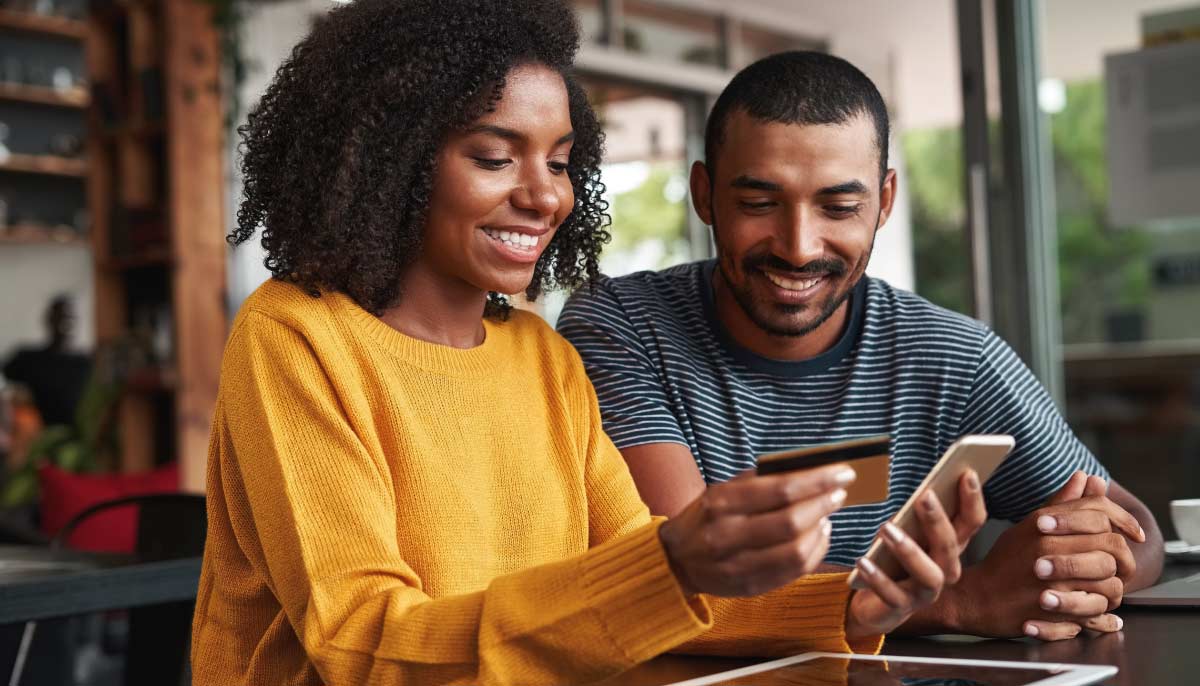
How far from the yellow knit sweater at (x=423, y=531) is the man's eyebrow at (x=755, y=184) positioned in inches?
12.4

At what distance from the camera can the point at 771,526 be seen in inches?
34.7

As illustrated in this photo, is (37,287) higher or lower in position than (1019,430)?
higher

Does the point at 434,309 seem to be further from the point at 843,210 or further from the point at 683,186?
the point at 683,186

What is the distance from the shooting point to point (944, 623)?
1.26 m

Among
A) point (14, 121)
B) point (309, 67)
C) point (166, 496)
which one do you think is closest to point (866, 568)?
point (309, 67)

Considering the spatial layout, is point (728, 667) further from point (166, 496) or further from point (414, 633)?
point (166, 496)

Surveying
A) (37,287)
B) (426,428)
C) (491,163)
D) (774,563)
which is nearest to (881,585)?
(774,563)

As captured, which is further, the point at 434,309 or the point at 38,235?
the point at 38,235

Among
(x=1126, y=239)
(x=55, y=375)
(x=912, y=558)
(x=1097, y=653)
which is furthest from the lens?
(x=55, y=375)

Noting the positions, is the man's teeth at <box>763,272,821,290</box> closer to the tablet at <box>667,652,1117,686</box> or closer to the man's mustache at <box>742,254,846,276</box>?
the man's mustache at <box>742,254,846,276</box>

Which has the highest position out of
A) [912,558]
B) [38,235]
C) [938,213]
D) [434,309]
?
[38,235]

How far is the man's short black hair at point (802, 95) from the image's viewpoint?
1.54 metres

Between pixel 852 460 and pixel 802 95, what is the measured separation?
0.76 m

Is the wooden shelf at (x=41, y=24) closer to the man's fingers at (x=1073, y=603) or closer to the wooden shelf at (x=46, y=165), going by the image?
the wooden shelf at (x=46, y=165)
